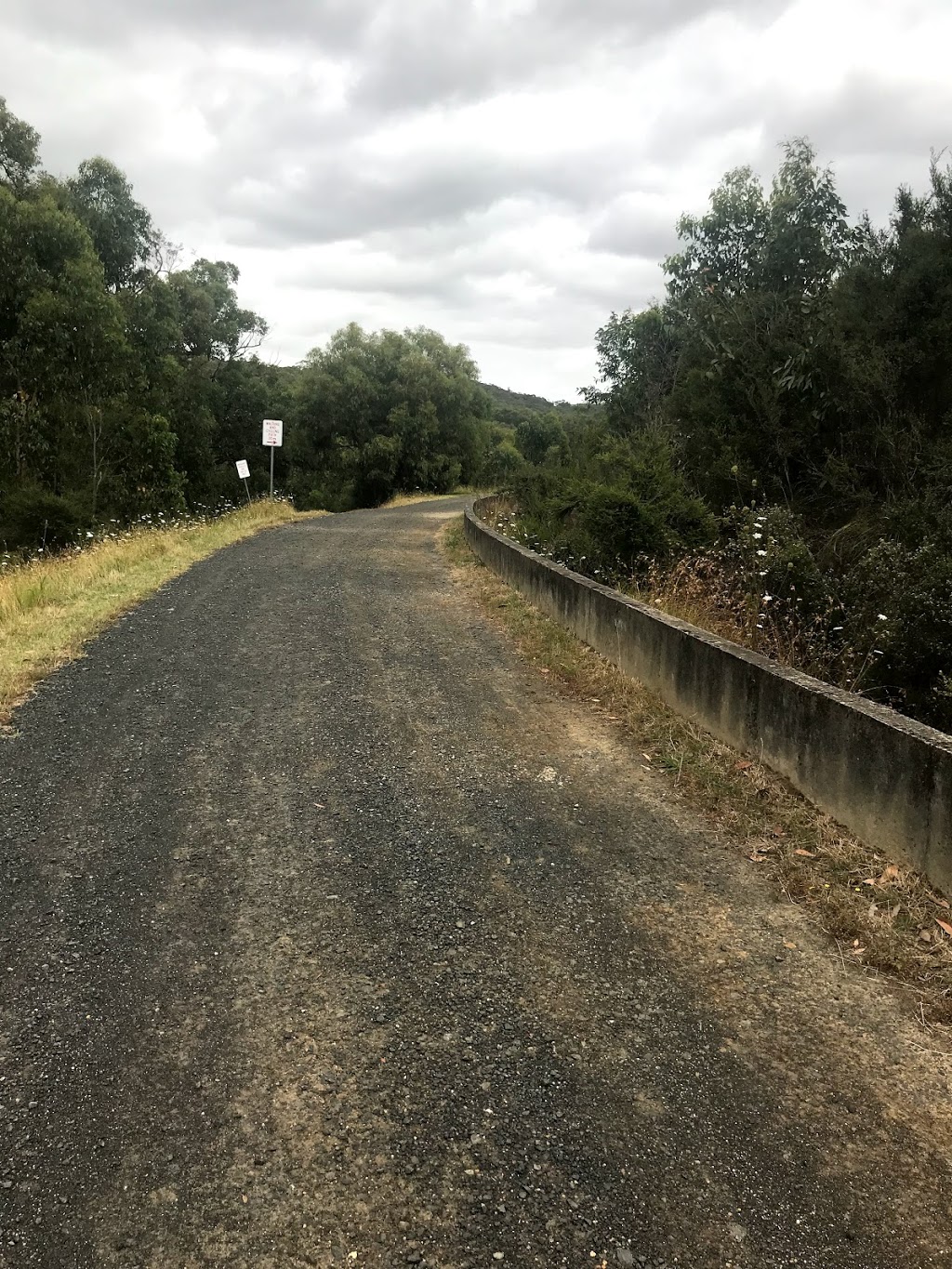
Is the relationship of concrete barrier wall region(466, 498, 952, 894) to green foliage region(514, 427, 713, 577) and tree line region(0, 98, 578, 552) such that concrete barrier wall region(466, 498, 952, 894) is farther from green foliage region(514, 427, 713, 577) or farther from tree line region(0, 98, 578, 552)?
tree line region(0, 98, 578, 552)

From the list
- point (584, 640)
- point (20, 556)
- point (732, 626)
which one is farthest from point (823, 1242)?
point (20, 556)

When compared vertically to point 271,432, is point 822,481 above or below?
below

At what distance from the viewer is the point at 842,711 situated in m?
4.34

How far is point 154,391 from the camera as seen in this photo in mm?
33000

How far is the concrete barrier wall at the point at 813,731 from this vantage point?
3762mm

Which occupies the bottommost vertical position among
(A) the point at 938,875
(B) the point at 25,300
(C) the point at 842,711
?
(A) the point at 938,875

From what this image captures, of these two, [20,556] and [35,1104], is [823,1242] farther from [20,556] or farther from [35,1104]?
[20,556]

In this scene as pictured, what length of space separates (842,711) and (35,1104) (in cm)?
382

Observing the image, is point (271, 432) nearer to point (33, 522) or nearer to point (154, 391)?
point (33, 522)

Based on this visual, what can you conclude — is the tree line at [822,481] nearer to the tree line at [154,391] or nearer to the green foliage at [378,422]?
the tree line at [154,391]

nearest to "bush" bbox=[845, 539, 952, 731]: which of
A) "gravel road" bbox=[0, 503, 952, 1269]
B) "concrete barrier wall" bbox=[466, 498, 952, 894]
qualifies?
"concrete barrier wall" bbox=[466, 498, 952, 894]

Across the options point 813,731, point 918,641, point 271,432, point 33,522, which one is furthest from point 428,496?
point 813,731

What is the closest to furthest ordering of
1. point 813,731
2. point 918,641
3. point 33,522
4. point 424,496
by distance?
point 813,731 < point 918,641 < point 33,522 < point 424,496

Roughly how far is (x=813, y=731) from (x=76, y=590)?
31.7ft
